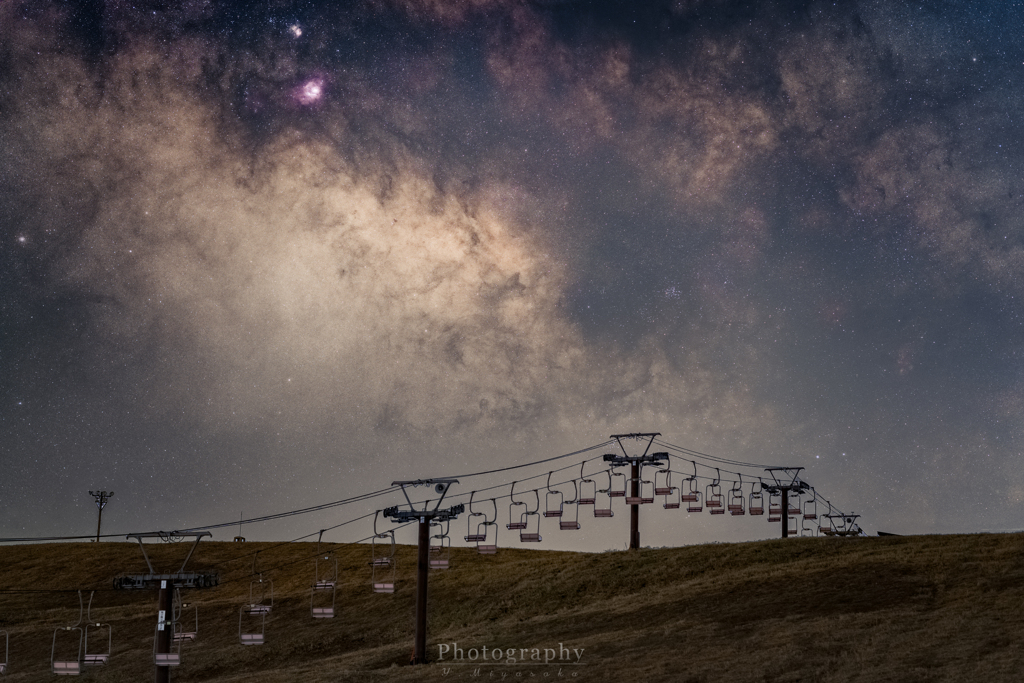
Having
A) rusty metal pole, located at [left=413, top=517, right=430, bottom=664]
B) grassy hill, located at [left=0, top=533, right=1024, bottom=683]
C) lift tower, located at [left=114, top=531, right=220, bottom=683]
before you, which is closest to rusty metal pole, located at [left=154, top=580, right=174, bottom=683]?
lift tower, located at [left=114, top=531, right=220, bottom=683]

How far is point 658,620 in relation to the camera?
138ft

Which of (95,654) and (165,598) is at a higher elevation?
(165,598)

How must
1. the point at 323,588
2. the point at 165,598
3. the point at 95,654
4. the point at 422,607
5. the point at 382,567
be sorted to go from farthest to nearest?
the point at 382,567 → the point at 323,588 → the point at 95,654 → the point at 422,607 → the point at 165,598

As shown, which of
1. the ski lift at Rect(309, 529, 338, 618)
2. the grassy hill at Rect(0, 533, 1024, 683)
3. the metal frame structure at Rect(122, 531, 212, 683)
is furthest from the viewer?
the ski lift at Rect(309, 529, 338, 618)

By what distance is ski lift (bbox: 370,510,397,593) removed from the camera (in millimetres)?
39688

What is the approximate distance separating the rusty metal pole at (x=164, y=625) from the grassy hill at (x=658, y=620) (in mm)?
5028

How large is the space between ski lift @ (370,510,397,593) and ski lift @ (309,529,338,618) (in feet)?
6.06

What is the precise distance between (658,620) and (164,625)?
2053cm

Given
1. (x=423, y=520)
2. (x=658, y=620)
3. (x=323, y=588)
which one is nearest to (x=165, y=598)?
(x=423, y=520)

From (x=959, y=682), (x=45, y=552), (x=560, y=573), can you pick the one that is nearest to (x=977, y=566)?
(x=959, y=682)

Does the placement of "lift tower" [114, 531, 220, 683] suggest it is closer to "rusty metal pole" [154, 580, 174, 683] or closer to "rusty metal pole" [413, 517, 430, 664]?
"rusty metal pole" [154, 580, 174, 683]

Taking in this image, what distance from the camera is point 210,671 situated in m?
45.5

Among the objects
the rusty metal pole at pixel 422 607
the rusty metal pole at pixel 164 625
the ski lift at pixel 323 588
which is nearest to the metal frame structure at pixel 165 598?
the rusty metal pole at pixel 164 625

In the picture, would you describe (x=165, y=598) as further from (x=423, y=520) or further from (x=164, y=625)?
(x=423, y=520)
